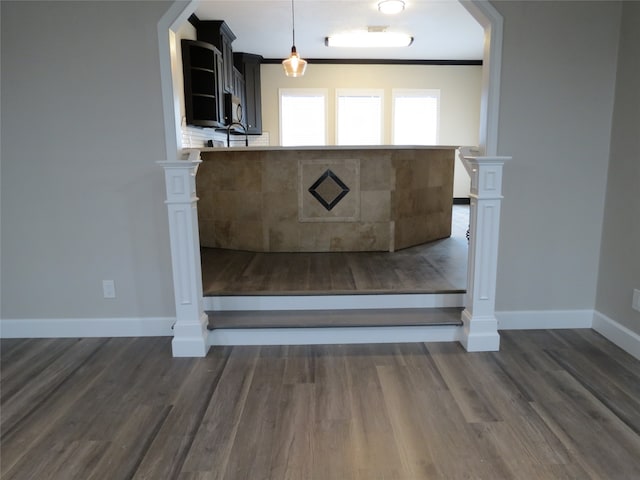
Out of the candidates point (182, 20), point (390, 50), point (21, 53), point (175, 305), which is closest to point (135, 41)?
point (182, 20)

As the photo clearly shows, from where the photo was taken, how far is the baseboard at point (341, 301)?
9.85ft

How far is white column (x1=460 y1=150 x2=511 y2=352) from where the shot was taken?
2586 millimetres

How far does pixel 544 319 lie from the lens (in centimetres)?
297

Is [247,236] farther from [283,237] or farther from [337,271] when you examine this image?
[337,271]

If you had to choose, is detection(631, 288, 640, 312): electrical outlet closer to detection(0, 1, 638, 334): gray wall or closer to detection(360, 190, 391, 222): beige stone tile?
detection(0, 1, 638, 334): gray wall

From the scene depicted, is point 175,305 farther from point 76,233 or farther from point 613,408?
point 613,408

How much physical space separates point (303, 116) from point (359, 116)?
3.30 ft

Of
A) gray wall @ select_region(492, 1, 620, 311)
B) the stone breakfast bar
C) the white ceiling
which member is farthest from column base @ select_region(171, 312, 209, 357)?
the white ceiling

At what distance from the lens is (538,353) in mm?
2637

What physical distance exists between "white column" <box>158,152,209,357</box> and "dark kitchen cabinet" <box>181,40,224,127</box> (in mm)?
2549

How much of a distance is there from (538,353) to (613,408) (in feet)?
1.91

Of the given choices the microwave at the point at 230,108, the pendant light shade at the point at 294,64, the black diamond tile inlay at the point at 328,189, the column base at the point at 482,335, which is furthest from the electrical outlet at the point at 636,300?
the microwave at the point at 230,108

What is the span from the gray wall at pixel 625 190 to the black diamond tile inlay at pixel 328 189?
2.09 m

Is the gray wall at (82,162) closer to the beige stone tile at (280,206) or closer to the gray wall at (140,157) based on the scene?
the gray wall at (140,157)
